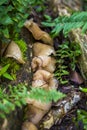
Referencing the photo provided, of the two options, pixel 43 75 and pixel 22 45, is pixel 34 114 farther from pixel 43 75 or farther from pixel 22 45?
pixel 22 45

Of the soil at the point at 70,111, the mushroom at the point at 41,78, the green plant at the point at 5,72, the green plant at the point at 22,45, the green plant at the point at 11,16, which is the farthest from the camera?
the green plant at the point at 22,45

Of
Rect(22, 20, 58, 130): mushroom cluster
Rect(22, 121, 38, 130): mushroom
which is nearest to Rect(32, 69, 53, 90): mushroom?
Rect(22, 20, 58, 130): mushroom cluster

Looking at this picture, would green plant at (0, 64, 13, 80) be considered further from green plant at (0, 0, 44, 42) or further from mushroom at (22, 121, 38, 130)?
→ mushroom at (22, 121, 38, 130)

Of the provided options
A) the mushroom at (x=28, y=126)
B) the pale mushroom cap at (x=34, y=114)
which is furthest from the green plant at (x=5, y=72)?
the mushroom at (x=28, y=126)

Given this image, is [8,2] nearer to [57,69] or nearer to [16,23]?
[16,23]

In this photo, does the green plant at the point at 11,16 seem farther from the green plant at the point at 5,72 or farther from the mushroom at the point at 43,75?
the mushroom at the point at 43,75

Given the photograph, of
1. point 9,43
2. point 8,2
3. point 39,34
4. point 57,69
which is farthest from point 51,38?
point 8,2

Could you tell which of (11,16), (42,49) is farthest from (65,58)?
(11,16)
